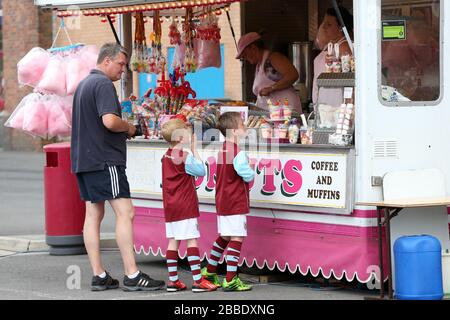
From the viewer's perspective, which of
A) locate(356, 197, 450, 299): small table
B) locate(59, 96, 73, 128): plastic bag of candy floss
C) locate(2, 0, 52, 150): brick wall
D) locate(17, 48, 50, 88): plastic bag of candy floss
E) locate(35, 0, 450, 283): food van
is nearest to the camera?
locate(356, 197, 450, 299): small table

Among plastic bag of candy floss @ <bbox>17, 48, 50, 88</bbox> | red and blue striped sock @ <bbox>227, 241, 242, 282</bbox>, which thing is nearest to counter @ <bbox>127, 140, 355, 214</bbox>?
red and blue striped sock @ <bbox>227, 241, 242, 282</bbox>

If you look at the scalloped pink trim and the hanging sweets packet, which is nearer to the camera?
the scalloped pink trim

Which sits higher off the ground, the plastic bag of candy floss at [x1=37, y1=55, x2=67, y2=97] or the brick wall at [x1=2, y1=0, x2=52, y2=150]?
the brick wall at [x1=2, y1=0, x2=52, y2=150]

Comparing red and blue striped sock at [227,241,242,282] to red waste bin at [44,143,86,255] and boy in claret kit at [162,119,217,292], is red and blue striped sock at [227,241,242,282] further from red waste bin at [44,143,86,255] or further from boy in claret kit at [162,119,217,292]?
red waste bin at [44,143,86,255]

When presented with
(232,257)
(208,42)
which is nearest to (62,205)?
(208,42)

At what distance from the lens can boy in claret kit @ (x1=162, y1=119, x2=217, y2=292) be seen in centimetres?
879

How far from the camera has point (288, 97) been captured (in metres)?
10.6

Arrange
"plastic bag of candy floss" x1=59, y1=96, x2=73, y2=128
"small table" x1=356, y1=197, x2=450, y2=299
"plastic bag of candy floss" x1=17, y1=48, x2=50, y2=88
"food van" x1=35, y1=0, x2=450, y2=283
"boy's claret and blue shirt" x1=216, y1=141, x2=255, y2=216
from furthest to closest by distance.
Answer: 1. "plastic bag of candy floss" x1=59, y1=96, x2=73, y2=128
2. "plastic bag of candy floss" x1=17, y1=48, x2=50, y2=88
3. "boy's claret and blue shirt" x1=216, y1=141, x2=255, y2=216
4. "food van" x1=35, y1=0, x2=450, y2=283
5. "small table" x1=356, y1=197, x2=450, y2=299

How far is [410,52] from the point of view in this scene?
8.69 m

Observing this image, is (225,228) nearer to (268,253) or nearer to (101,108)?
(268,253)

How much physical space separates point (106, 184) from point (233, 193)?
3.23 ft

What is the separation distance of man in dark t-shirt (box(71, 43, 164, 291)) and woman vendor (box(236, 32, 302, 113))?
1930mm

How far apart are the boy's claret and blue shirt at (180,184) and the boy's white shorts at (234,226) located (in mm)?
229

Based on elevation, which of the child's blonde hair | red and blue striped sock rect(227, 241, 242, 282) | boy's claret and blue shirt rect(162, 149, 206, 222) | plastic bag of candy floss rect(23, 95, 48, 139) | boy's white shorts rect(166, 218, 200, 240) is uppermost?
plastic bag of candy floss rect(23, 95, 48, 139)
